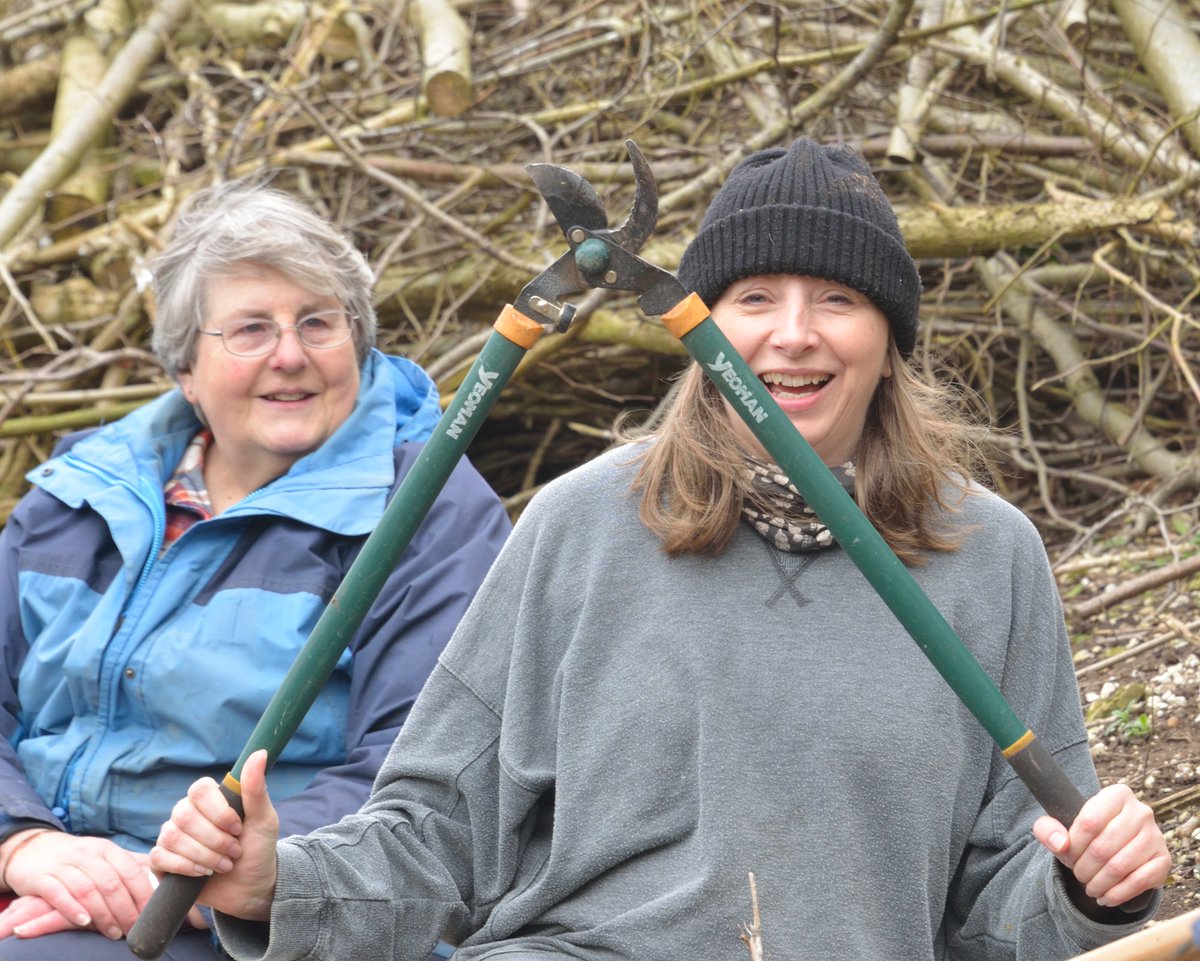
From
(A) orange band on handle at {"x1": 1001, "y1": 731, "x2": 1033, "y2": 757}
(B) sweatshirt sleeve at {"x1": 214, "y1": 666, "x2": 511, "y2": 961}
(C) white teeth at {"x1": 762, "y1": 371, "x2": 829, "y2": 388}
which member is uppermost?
(C) white teeth at {"x1": 762, "y1": 371, "x2": 829, "y2": 388}

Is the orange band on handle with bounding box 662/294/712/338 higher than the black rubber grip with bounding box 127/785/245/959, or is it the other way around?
the orange band on handle with bounding box 662/294/712/338

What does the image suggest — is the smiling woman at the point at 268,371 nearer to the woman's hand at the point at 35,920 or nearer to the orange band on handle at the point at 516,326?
the woman's hand at the point at 35,920

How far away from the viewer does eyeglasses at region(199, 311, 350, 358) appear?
117 inches

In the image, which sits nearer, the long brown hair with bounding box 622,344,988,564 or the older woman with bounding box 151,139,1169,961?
the older woman with bounding box 151,139,1169,961

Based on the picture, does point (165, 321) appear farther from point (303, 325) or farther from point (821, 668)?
point (821, 668)

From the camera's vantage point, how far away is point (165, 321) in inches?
122

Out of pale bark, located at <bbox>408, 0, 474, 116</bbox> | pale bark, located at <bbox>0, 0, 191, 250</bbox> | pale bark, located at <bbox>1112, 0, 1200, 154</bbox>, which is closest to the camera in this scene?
pale bark, located at <bbox>1112, 0, 1200, 154</bbox>

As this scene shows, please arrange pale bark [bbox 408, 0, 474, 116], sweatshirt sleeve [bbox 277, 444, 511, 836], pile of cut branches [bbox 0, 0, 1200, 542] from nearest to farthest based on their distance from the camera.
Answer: sweatshirt sleeve [bbox 277, 444, 511, 836]
pile of cut branches [bbox 0, 0, 1200, 542]
pale bark [bbox 408, 0, 474, 116]

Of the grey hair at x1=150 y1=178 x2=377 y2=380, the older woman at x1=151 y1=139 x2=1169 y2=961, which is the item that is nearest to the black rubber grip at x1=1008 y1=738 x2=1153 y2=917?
the older woman at x1=151 y1=139 x2=1169 y2=961

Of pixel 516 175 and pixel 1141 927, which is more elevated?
pixel 516 175

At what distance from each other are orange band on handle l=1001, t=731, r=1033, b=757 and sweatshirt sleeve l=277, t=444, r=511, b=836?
41.2 inches

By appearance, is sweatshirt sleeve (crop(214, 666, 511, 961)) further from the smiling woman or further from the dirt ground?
the dirt ground

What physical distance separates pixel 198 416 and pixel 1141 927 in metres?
2.01

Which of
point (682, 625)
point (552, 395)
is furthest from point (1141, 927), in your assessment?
point (552, 395)
